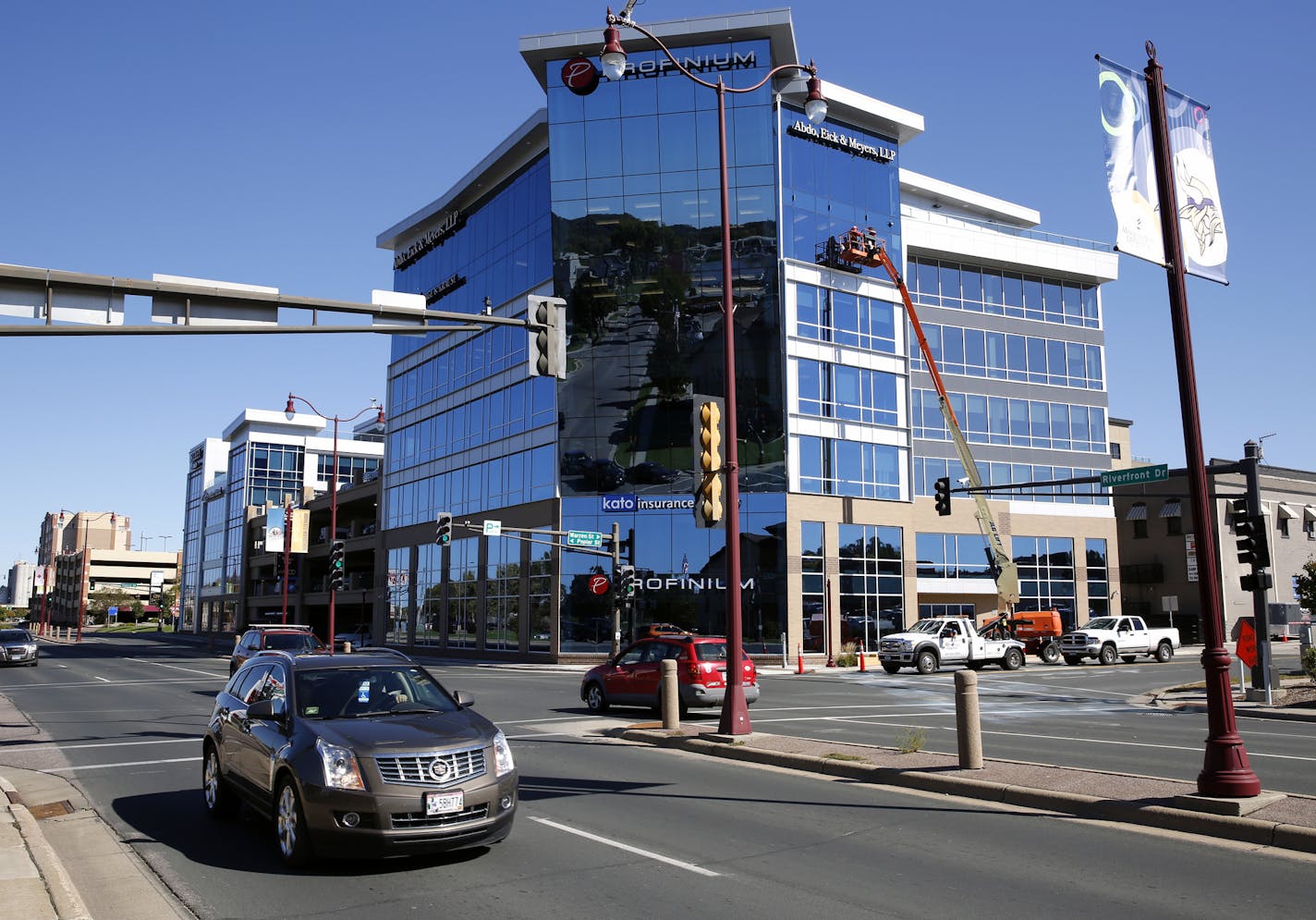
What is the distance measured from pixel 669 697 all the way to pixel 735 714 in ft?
5.47

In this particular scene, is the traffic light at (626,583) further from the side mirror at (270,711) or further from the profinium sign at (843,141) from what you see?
the side mirror at (270,711)

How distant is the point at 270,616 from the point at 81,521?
Answer: 392 ft

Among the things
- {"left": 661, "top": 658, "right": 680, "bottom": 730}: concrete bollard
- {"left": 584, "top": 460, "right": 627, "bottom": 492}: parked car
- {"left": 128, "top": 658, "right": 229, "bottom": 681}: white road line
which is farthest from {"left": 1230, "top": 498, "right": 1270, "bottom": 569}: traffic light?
{"left": 584, "top": 460, "right": 627, "bottom": 492}: parked car

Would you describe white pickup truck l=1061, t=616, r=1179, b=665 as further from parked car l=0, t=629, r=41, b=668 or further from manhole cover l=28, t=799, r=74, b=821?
parked car l=0, t=629, r=41, b=668

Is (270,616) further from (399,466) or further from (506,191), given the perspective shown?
(506,191)

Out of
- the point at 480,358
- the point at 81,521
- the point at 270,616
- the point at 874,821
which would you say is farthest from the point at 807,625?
the point at 81,521

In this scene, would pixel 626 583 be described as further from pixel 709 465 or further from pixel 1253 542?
pixel 709 465

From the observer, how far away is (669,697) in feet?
56.0

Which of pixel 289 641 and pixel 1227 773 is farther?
pixel 289 641

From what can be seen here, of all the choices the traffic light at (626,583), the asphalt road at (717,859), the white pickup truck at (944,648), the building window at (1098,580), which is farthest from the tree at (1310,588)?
the asphalt road at (717,859)

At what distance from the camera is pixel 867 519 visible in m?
48.9

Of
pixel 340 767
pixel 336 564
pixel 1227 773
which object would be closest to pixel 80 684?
pixel 336 564

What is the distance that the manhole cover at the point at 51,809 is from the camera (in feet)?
34.1

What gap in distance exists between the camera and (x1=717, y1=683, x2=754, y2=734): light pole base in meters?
15.7
